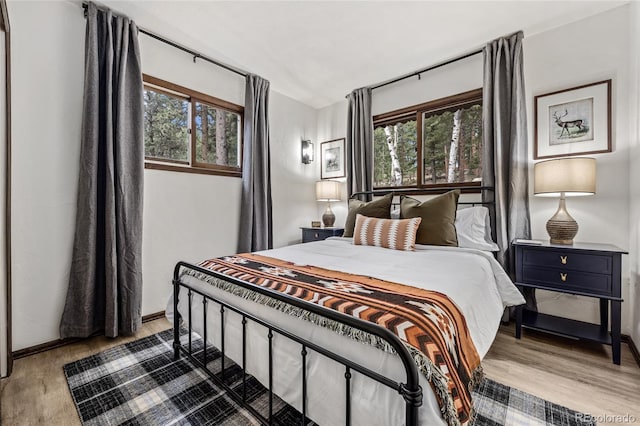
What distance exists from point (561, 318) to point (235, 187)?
3338 mm

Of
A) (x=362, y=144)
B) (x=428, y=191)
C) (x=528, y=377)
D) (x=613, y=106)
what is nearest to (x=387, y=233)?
(x=428, y=191)

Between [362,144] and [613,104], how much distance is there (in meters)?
2.20

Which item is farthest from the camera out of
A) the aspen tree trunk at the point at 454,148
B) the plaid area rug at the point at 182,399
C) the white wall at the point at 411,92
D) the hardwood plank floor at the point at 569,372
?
the aspen tree trunk at the point at 454,148

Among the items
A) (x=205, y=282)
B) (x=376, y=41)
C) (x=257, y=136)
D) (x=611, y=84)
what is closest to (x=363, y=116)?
(x=376, y=41)

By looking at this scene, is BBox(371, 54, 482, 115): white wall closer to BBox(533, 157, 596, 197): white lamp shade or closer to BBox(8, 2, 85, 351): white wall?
BBox(533, 157, 596, 197): white lamp shade

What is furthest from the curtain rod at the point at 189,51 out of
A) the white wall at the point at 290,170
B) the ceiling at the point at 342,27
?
the white wall at the point at 290,170

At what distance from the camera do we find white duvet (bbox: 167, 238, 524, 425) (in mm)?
896

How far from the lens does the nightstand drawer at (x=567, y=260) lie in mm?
1917

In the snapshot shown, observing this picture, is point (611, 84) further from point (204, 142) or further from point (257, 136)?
point (204, 142)

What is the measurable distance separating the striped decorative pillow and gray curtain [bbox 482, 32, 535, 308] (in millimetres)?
843

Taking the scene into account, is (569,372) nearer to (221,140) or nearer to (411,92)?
(411,92)

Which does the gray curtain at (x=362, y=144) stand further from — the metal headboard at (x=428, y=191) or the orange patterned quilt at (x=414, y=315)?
the orange patterned quilt at (x=414, y=315)

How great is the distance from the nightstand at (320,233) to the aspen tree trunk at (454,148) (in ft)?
4.66

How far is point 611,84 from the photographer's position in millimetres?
2219
